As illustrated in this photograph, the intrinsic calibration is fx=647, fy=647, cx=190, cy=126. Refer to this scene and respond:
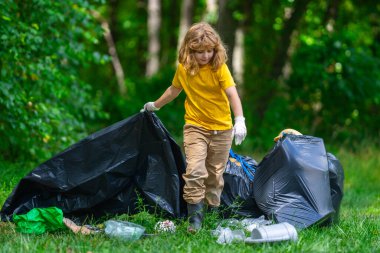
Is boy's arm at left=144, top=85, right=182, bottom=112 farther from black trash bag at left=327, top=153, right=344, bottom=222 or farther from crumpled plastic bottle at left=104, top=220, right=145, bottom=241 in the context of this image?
black trash bag at left=327, top=153, right=344, bottom=222

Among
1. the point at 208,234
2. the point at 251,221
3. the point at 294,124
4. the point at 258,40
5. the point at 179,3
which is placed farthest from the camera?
the point at 179,3

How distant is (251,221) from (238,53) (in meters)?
10.0

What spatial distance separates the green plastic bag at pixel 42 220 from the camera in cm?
466

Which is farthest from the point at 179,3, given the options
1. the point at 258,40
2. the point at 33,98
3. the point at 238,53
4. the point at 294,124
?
the point at 33,98

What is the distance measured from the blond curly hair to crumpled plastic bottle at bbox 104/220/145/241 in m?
1.18

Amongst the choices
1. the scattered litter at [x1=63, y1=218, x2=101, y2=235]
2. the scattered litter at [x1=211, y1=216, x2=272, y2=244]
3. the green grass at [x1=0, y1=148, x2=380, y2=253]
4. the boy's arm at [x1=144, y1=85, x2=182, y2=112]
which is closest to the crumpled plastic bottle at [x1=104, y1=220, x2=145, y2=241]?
the green grass at [x1=0, y1=148, x2=380, y2=253]

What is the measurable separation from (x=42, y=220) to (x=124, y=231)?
27.5 inches

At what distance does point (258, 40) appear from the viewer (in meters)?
17.4

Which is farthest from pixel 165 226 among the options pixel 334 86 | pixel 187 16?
pixel 187 16

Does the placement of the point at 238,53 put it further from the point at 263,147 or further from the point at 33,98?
the point at 33,98

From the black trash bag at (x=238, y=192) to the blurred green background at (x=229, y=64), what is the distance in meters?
2.40

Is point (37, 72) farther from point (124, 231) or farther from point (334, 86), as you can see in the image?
point (334, 86)

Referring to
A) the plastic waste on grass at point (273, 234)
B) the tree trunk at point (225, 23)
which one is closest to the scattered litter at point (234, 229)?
the plastic waste on grass at point (273, 234)

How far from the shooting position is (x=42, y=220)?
468cm
